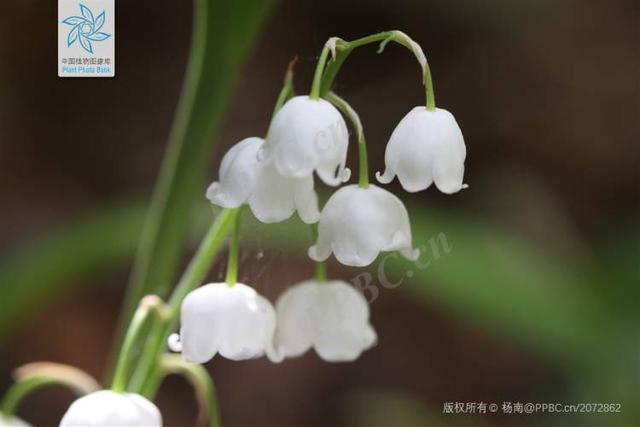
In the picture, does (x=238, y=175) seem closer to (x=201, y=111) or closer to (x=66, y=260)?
(x=201, y=111)

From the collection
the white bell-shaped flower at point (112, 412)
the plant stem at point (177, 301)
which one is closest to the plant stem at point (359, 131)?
A: the plant stem at point (177, 301)

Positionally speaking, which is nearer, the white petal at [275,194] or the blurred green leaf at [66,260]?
the white petal at [275,194]

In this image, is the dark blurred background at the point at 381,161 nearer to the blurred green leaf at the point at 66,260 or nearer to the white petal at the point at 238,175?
the blurred green leaf at the point at 66,260

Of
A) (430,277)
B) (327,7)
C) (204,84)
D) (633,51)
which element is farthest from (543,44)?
(204,84)

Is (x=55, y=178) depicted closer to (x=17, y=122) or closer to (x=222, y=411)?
(x=17, y=122)

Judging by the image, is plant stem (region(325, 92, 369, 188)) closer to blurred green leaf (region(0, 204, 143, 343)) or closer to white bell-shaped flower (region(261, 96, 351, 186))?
white bell-shaped flower (region(261, 96, 351, 186))

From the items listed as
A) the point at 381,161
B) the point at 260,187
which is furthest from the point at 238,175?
the point at 381,161
